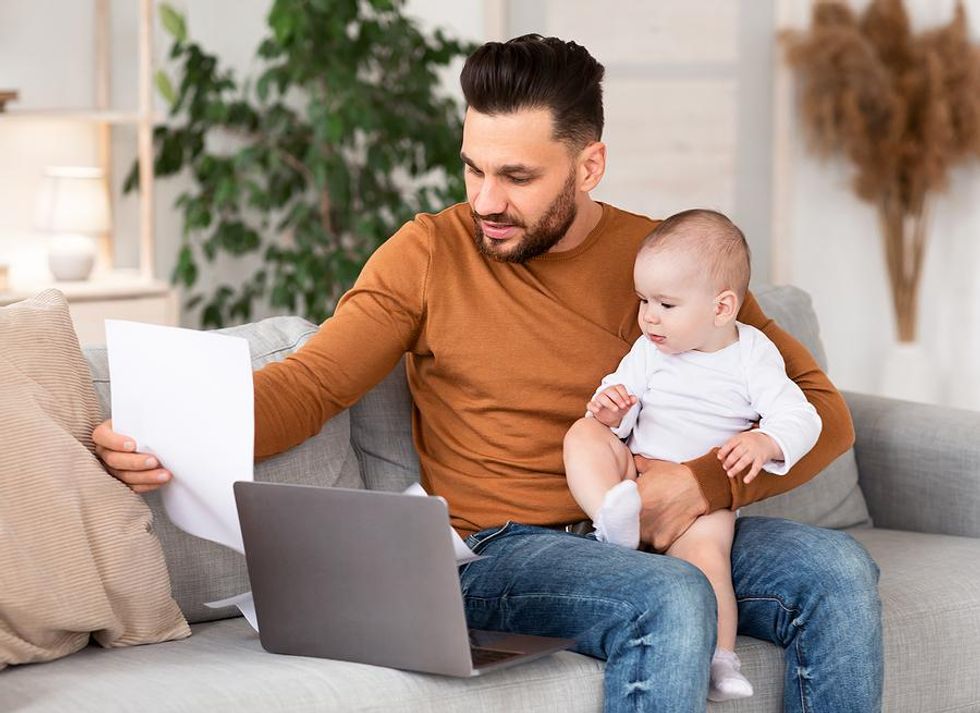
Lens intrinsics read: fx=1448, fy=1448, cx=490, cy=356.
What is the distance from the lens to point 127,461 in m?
1.76

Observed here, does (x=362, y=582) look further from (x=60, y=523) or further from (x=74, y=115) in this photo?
(x=74, y=115)

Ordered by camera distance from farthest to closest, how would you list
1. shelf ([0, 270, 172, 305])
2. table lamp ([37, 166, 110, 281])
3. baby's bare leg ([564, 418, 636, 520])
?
table lamp ([37, 166, 110, 281]), shelf ([0, 270, 172, 305]), baby's bare leg ([564, 418, 636, 520])

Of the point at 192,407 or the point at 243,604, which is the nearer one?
the point at 192,407

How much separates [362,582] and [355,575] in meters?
0.01

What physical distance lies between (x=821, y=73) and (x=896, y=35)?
0.28 metres

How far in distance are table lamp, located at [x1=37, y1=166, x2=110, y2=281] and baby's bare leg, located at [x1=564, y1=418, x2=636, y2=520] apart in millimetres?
2244

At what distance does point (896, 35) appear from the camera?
4.74m

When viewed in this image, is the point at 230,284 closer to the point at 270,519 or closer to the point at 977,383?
the point at 977,383

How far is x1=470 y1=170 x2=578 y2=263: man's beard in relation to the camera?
197 centimetres

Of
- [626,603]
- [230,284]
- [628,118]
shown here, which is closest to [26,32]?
[230,284]

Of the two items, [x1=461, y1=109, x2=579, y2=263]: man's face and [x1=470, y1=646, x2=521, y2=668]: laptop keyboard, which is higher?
[x1=461, y1=109, x2=579, y2=263]: man's face

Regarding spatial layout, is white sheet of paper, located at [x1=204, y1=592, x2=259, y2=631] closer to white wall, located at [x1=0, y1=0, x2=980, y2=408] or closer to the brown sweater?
the brown sweater

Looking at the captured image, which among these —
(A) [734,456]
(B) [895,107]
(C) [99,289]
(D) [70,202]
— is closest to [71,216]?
(D) [70,202]

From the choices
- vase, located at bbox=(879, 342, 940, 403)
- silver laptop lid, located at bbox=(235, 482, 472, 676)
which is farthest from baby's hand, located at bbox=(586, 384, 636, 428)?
vase, located at bbox=(879, 342, 940, 403)
